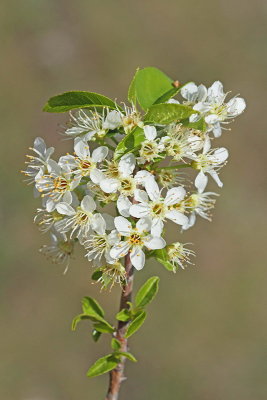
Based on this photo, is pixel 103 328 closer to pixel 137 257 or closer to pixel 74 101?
pixel 137 257

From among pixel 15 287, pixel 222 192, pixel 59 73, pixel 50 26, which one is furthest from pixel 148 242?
pixel 50 26

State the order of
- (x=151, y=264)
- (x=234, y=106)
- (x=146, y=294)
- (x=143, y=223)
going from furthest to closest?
1. (x=151, y=264)
2. (x=234, y=106)
3. (x=146, y=294)
4. (x=143, y=223)

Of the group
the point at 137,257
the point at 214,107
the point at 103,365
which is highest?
the point at 214,107

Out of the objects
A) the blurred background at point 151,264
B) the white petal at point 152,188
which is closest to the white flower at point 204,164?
the white petal at point 152,188

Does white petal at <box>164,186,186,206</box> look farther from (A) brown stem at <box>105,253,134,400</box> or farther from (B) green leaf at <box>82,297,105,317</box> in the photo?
(B) green leaf at <box>82,297,105,317</box>

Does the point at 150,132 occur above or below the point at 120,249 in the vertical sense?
above

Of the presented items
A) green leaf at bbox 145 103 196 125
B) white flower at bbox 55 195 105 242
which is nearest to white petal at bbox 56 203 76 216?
white flower at bbox 55 195 105 242

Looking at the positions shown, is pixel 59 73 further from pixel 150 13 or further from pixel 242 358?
pixel 242 358

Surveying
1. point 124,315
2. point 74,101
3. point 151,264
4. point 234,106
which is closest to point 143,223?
point 124,315
